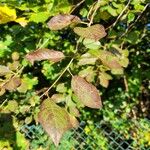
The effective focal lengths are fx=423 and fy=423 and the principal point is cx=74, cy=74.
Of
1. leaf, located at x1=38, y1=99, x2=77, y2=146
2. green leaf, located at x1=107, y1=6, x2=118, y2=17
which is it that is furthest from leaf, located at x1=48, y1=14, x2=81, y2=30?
green leaf, located at x1=107, y1=6, x2=118, y2=17

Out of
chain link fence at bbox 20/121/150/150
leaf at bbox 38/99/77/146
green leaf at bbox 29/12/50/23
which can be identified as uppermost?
leaf at bbox 38/99/77/146

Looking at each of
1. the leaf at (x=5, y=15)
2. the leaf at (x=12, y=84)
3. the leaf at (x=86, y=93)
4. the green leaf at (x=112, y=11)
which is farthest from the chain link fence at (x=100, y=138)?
the leaf at (x=86, y=93)

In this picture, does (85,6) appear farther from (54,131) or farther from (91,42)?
(54,131)

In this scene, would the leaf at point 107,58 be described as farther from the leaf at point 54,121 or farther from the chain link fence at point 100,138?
the chain link fence at point 100,138

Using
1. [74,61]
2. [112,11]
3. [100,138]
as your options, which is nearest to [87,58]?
[74,61]

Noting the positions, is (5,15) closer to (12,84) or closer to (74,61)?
(12,84)

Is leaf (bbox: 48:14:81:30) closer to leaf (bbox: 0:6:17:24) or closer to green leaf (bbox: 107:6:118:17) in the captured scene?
leaf (bbox: 0:6:17:24)
